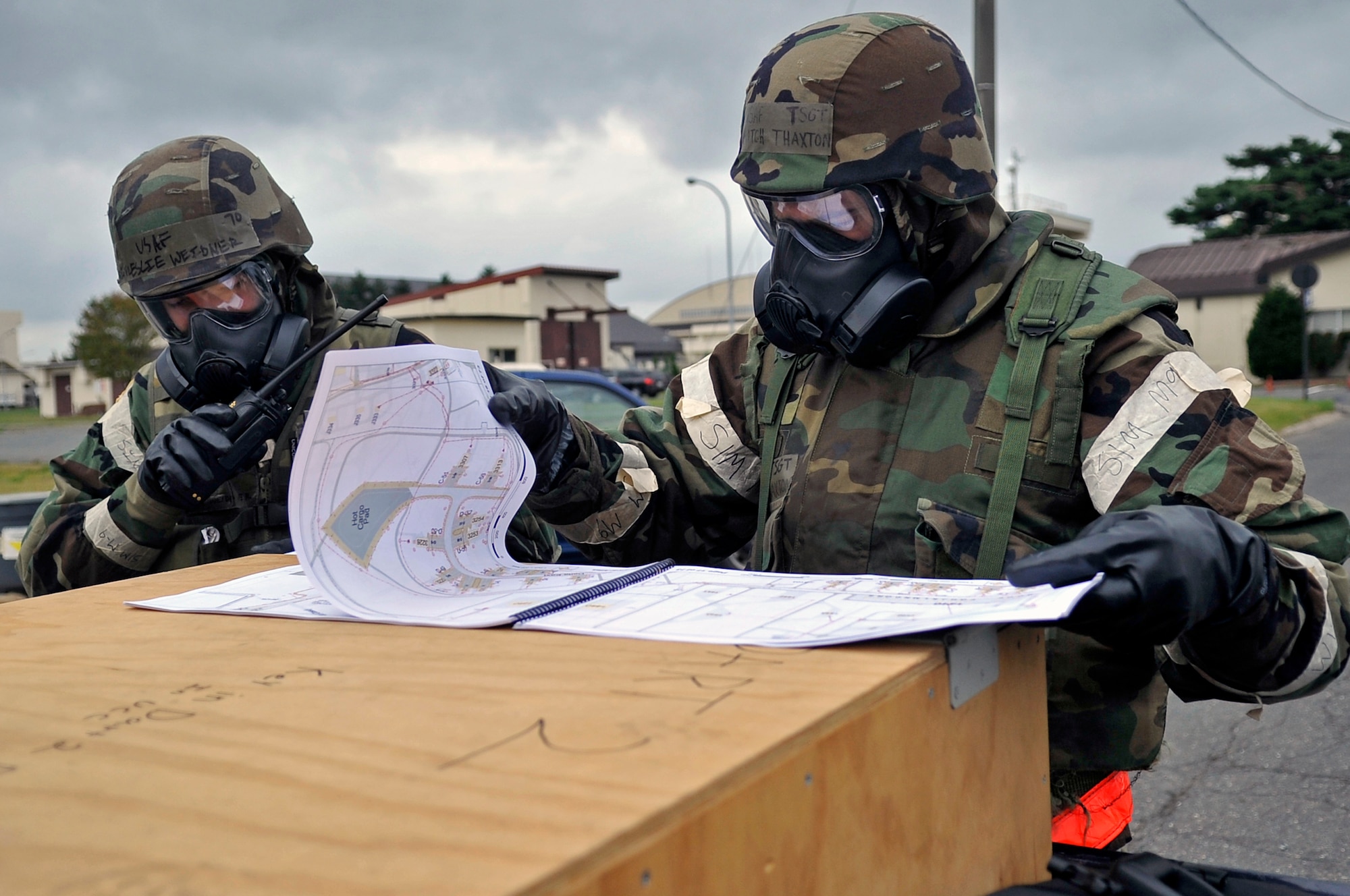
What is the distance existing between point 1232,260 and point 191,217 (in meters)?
40.4

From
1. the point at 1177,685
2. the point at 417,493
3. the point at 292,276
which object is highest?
the point at 292,276

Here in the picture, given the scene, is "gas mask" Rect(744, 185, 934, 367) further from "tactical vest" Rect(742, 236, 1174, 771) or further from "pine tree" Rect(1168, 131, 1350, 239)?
"pine tree" Rect(1168, 131, 1350, 239)

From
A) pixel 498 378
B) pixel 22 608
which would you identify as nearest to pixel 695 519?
pixel 498 378

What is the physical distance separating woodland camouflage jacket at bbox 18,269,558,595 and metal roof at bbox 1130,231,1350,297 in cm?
3564

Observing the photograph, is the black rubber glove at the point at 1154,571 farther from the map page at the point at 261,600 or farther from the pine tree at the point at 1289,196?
the pine tree at the point at 1289,196

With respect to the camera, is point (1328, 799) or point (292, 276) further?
point (1328, 799)

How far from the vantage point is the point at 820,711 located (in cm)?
80

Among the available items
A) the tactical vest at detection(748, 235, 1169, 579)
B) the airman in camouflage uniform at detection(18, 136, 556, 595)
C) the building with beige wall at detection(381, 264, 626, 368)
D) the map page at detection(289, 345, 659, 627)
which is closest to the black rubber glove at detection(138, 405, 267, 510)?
the airman in camouflage uniform at detection(18, 136, 556, 595)

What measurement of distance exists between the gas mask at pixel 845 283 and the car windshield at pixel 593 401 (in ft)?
14.3

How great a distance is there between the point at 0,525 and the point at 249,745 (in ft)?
12.7

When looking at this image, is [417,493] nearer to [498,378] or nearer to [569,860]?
[498,378]

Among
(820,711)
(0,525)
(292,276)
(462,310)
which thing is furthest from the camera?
(462,310)

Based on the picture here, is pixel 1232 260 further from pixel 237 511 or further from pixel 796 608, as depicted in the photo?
pixel 796 608

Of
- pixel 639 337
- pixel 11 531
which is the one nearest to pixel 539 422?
pixel 11 531
